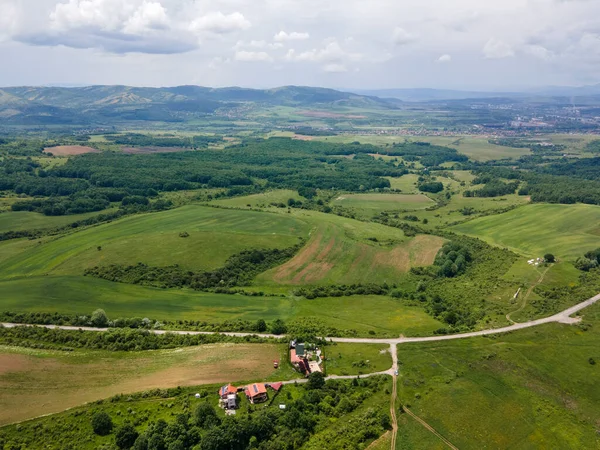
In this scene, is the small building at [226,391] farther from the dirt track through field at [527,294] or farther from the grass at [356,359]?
the dirt track through field at [527,294]

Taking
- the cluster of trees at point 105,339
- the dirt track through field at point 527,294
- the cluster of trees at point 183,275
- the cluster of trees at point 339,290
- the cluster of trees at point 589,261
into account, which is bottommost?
the cluster of trees at point 339,290

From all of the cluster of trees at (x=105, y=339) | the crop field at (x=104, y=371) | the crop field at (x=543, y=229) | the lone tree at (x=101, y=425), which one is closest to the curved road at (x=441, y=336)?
the cluster of trees at (x=105, y=339)

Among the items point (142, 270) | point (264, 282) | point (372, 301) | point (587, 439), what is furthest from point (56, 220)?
point (587, 439)

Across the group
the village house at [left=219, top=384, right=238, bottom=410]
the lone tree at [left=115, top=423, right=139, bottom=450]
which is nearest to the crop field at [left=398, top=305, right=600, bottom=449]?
the village house at [left=219, top=384, right=238, bottom=410]

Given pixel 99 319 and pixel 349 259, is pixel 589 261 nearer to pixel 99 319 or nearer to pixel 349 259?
pixel 349 259

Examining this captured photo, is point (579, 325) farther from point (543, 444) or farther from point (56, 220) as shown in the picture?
point (56, 220)

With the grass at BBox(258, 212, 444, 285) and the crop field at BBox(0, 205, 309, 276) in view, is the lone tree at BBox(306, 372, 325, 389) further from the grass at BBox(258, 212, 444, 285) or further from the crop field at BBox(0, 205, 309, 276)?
the crop field at BBox(0, 205, 309, 276)
